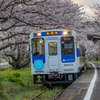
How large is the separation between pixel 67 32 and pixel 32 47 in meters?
2.12

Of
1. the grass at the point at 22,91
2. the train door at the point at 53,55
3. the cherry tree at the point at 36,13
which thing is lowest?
the grass at the point at 22,91

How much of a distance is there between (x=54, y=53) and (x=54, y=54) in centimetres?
6

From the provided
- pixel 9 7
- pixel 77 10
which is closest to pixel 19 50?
pixel 77 10

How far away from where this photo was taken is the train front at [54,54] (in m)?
10.5

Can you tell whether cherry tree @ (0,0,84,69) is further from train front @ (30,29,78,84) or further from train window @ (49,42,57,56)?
train window @ (49,42,57,56)

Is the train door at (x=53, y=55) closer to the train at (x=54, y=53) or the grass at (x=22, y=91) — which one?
the train at (x=54, y=53)

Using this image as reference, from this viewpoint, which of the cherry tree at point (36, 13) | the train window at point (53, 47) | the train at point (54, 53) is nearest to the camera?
the train at point (54, 53)

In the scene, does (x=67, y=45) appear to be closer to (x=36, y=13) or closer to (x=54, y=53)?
(x=54, y=53)

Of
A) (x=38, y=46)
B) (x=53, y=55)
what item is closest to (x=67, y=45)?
(x=53, y=55)

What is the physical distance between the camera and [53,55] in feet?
34.6

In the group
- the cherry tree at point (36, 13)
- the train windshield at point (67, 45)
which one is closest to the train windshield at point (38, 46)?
the train windshield at point (67, 45)

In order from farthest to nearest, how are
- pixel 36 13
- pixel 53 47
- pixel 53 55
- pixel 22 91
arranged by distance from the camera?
pixel 36 13 → pixel 22 91 → pixel 53 47 → pixel 53 55

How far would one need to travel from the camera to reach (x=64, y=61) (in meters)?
10.5

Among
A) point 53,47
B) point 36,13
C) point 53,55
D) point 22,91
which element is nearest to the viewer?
point 53,55
